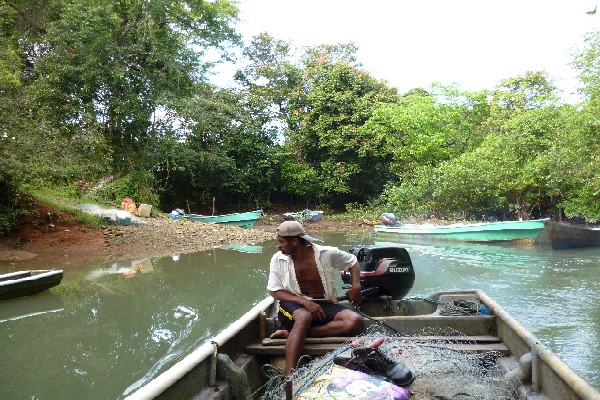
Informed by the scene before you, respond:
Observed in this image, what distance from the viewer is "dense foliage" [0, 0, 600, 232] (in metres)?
13.1

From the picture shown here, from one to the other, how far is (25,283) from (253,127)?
621 inches

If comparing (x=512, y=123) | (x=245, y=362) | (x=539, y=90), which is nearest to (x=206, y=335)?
(x=245, y=362)

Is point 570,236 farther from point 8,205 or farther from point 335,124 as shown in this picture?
point 8,205

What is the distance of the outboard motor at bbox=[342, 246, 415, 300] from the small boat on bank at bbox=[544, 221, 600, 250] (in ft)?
32.9

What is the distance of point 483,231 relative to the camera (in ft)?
46.8

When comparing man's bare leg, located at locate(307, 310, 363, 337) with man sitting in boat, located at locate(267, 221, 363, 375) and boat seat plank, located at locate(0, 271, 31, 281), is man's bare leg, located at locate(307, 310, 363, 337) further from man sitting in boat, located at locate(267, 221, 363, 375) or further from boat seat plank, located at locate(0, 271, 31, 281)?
boat seat plank, located at locate(0, 271, 31, 281)

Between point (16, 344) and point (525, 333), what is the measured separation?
5.65m

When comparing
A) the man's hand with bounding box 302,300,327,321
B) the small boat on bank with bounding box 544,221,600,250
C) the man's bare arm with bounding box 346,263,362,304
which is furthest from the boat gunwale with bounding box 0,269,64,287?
the small boat on bank with bounding box 544,221,600,250

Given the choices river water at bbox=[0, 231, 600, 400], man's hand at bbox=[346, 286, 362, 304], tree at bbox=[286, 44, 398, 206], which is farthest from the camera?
tree at bbox=[286, 44, 398, 206]

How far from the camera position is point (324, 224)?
20.9 metres

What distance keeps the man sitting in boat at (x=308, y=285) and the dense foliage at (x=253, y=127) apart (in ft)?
28.4

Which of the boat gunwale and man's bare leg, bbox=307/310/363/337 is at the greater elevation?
man's bare leg, bbox=307/310/363/337

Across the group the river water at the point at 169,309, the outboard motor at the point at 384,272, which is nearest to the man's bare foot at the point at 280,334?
the outboard motor at the point at 384,272

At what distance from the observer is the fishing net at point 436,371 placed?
2789 mm
